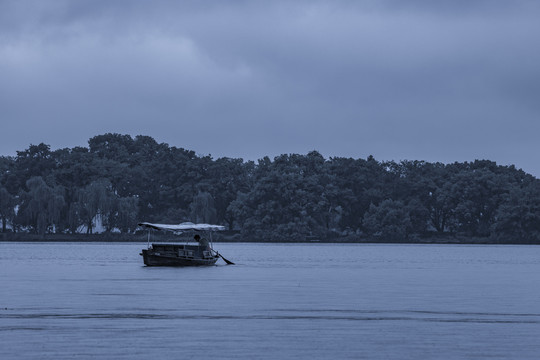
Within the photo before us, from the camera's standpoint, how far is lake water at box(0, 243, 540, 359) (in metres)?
30.6

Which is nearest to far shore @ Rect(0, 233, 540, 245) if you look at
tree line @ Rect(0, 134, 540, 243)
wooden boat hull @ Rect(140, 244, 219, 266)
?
tree line @ Rect(0, 134, 540, 243)

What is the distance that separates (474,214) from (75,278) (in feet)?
430

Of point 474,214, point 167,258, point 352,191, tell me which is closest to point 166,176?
point 352,191

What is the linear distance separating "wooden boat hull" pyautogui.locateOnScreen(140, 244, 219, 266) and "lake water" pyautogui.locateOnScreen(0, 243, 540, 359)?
1672cm

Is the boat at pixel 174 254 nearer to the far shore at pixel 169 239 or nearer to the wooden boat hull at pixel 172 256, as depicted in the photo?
the wooden boat hull at pixel 172 256

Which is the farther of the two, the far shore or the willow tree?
the far shore

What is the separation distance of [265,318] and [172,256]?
45929 mm

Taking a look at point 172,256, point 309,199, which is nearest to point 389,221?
point 309,199

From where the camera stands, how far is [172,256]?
85.1 meters

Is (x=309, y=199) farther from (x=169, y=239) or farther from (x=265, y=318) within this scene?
(x=265, y=318)

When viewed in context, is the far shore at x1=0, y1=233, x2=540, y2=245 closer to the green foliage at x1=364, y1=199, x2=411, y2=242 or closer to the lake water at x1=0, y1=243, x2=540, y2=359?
the green foliage at x1=364, y1=199, x2=411, y2=242

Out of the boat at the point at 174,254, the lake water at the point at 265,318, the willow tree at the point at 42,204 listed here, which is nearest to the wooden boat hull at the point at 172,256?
the boat at the point at 174,254

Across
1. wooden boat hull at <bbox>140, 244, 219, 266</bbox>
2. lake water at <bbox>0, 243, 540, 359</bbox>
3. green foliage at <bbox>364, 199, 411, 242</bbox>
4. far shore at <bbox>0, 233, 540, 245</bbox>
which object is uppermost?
green foliage at <bbox>364, 199, 411, 242</bbox>

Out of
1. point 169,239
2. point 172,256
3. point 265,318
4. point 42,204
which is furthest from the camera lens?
point 169,239
